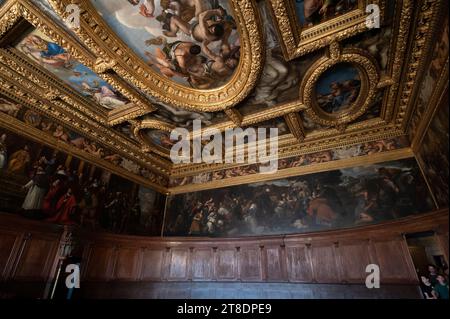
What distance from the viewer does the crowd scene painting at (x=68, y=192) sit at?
21.1 ft

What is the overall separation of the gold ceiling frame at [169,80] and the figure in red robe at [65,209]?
14.8ft

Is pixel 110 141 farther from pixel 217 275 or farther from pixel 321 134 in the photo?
pixel 321 134

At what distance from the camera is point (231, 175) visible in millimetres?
10523

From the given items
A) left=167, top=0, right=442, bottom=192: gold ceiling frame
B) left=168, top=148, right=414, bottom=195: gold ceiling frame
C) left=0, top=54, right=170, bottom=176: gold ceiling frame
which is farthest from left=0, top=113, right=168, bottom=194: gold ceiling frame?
left=167, top=0, right=442, bottom=192: gold ceiling frame

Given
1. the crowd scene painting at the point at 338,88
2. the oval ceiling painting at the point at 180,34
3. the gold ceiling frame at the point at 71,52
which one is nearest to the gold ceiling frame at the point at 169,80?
the oval ceiling painting at the point at 180,34

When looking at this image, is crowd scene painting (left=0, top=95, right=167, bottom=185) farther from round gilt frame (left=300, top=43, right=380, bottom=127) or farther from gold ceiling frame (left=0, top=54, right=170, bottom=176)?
round gilt frame (left=300, top=43, right=380, bottom=127)

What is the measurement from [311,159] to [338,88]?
3.08 meters

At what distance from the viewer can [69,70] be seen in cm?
647

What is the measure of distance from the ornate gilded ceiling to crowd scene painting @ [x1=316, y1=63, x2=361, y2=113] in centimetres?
4

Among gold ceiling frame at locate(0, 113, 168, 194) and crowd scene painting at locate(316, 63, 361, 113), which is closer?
crowd scene painting at locate(316, 63, 361, 113)

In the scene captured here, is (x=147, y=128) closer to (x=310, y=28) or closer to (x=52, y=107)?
(x=52, y=107)

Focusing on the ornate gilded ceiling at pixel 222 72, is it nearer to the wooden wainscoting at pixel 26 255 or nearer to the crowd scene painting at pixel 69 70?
the crowd scene painting at pixel 69 70

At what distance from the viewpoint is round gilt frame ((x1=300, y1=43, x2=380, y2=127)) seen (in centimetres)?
563
